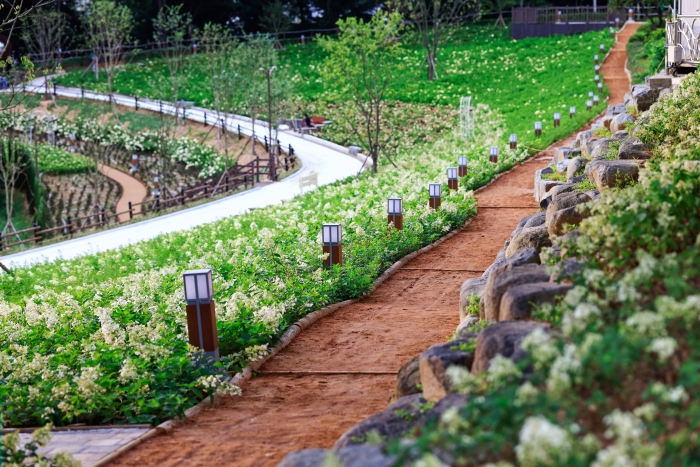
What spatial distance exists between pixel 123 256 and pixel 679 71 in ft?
41.9

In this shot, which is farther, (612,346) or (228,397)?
(228,397)

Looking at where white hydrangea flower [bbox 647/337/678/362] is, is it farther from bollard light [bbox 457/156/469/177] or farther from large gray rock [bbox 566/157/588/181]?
bollard light [bbox 457/156/469/177]

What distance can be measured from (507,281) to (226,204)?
23557 mm

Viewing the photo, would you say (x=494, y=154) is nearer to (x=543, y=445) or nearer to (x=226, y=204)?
(x=226, y=204)

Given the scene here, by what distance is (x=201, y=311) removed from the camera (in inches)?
334

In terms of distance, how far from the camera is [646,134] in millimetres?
11844

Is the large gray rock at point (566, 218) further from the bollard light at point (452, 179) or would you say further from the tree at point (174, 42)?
the tree at point (174, 42)

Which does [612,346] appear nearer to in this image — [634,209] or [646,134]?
[634,209]

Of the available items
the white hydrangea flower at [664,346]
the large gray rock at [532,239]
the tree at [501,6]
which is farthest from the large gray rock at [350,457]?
the tree at [501,6]

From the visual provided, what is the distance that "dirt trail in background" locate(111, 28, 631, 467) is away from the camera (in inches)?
261

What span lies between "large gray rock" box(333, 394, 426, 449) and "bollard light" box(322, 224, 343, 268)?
6.87 metres

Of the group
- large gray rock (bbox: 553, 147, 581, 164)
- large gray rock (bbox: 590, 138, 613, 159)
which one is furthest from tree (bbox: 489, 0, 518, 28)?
large gray rock (bbox: 590, 138, 613, 159)

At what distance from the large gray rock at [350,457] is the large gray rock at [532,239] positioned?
4.70 meters

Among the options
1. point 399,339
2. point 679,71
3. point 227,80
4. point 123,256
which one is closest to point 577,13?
point 227,80
